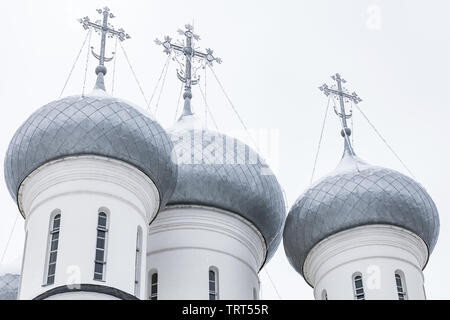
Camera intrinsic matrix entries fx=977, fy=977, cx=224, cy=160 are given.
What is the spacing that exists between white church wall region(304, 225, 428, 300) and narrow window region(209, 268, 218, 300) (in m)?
2.01

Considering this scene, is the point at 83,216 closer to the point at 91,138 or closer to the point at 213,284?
the point at 91,138

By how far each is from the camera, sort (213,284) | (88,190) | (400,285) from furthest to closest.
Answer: (400,285) < (213,284) < (88,190)

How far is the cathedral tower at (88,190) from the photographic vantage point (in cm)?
1340

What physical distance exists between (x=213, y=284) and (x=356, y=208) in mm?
2776

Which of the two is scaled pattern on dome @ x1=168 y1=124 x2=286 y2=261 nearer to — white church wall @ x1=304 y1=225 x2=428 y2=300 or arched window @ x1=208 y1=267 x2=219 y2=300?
white church wall @ x1=304 y1=225 x2=428 y2=300

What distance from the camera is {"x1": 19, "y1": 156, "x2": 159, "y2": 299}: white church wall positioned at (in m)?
13.4

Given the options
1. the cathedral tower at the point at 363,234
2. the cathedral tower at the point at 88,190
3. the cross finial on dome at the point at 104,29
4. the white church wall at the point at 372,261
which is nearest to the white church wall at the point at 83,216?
the cathedral tower at the point at 88,190

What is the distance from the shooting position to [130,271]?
13.7 meters

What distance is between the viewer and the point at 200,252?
15797 mm

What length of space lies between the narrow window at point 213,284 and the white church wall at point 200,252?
6cm

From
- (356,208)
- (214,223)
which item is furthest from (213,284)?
(356,208)

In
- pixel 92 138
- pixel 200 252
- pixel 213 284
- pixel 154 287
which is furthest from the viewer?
pixel 200 252
